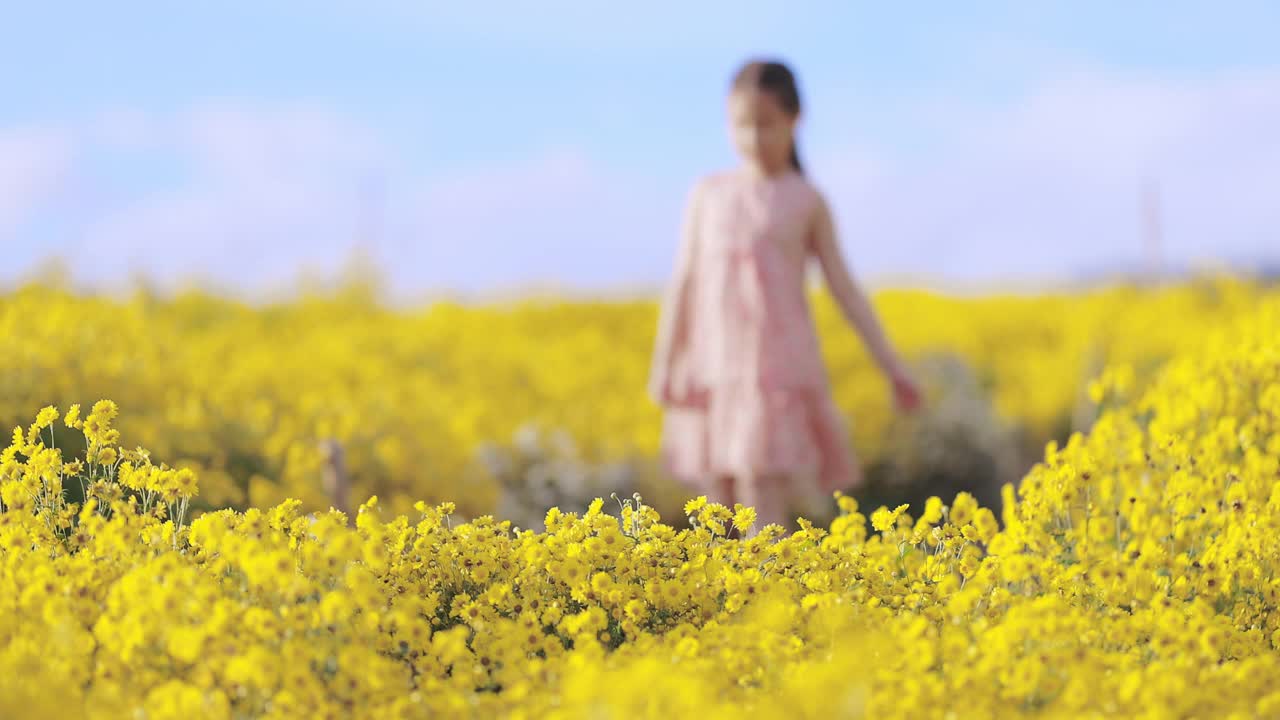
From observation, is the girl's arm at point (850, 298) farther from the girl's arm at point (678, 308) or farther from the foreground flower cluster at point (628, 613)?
the foreground flower cluster at point (628, 613)

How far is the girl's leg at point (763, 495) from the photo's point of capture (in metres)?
5.09

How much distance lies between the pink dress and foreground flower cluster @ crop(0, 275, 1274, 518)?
1832mm

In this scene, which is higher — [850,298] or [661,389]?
[850,298]

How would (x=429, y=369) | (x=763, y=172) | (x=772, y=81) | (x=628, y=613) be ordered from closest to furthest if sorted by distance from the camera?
(x=628, y=613) < (x=772, y=81) < (x=763, y=172) < (x=429, y=369)

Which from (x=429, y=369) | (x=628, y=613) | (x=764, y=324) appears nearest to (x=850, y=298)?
(x=764, y=324)

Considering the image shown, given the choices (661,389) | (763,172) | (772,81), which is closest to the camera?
(772,81)

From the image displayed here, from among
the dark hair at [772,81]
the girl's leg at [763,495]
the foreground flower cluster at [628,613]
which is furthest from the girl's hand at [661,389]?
the foreground flower cluster at [628,613]

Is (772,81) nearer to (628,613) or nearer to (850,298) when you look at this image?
(850,298)

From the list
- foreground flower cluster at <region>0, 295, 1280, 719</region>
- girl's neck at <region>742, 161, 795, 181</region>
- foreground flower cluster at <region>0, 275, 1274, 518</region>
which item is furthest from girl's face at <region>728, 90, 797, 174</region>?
foreground flower cluster at <region>0, 275, 1274, 518</region>

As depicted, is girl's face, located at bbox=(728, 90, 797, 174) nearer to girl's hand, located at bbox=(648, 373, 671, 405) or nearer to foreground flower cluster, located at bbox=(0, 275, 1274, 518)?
girl's hand, located at bbox=(648, 373, 671, 405)

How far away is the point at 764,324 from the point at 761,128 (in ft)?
2.50

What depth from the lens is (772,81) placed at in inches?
198

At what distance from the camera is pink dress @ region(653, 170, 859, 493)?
5.06m

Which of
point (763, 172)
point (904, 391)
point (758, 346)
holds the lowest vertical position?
point (904, 391)
